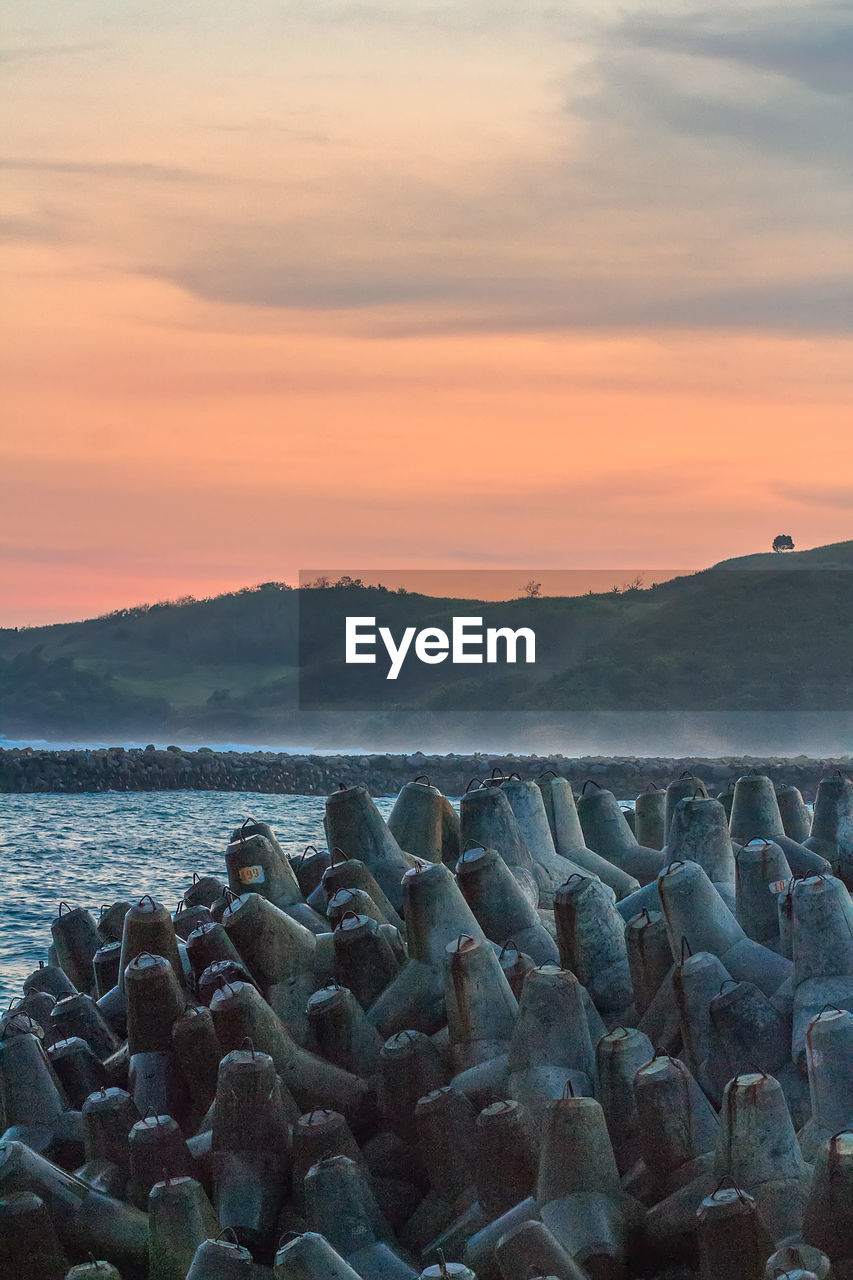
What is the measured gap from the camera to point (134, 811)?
33.4 metres

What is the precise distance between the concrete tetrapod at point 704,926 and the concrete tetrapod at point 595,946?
0.23 metres

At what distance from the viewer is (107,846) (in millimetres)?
24781

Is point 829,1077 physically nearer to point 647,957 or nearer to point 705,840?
point 647,957

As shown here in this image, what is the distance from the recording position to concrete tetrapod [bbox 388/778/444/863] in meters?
7.43

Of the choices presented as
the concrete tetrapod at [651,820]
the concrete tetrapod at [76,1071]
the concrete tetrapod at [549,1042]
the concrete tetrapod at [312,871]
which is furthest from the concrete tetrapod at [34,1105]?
the concrete tetrapod at [651,820]

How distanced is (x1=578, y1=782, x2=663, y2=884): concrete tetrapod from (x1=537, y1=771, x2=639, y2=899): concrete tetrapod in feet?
0.50

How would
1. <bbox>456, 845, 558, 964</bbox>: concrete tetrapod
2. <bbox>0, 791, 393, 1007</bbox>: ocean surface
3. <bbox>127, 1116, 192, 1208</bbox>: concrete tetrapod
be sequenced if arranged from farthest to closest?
<bbox>0, 791, 393, 1007</bbox>: ocean surface → <bbox>456, 845, 558, 964</bbox>: concrete tetrapod → <bbox>127, 1116, 192, 1208</bbox>: concrete tetrapod

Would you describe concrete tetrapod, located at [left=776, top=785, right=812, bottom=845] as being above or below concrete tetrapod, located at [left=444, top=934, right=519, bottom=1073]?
above

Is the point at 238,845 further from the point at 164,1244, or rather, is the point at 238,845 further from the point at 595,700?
the point at 595,700

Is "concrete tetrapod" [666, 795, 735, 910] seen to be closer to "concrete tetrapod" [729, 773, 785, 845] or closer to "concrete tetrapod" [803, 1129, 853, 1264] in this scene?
"concrete tetrapod" [729, 773, 785, 845]

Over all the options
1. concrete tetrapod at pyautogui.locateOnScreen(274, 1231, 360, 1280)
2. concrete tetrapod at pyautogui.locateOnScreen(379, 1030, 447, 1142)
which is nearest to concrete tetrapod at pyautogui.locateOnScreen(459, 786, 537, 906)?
concrete tetrapod at pyautogui.locateOnScreen(379, 1030, 447, 1142)

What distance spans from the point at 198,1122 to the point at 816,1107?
2083 millimetres

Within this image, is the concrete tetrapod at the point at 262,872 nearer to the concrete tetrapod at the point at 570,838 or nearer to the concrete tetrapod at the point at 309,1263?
the concrete tetrapod at the point at 570,838

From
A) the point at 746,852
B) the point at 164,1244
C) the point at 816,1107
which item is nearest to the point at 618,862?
the point at 746,852
